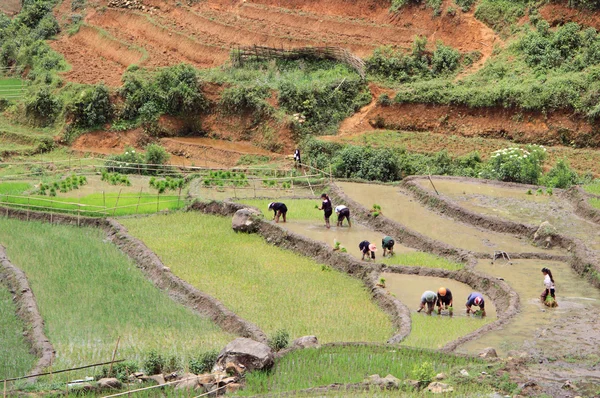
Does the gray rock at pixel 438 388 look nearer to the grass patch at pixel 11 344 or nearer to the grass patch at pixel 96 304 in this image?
the grass patch at pixel 96 304

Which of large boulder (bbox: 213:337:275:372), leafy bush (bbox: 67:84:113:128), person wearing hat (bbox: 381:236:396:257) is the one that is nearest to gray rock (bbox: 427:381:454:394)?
large boulder (bbox: 213:337:275:372)

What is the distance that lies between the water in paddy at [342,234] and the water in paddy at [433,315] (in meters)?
2.49

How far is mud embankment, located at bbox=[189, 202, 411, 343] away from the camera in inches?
934

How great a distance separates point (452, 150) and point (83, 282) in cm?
1852

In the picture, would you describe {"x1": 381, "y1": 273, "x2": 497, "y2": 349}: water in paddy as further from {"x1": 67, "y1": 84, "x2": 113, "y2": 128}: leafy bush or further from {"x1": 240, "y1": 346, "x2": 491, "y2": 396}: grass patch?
{"x1": 67, "y1": 84, "x2": 113, "y2": 128}: leafy bush

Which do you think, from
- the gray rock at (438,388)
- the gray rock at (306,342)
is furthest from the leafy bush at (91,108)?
the gray rock at (438,388)

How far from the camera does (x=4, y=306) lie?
24.8 m

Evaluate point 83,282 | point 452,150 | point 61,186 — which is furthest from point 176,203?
point 452,150

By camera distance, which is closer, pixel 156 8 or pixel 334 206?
pixel 334 206

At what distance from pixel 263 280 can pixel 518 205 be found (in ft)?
31.4

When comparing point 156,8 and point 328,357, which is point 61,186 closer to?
point 328,357

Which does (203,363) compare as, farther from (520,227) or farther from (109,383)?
(520,227)

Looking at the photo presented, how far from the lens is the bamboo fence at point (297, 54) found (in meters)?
47.8

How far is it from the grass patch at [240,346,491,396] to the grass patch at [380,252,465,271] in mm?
7038
